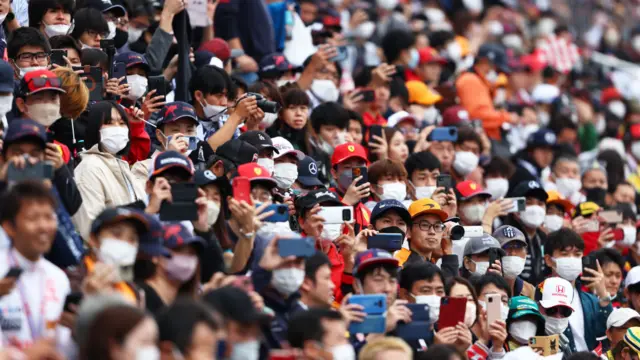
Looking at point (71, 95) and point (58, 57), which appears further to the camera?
point (58, 57)

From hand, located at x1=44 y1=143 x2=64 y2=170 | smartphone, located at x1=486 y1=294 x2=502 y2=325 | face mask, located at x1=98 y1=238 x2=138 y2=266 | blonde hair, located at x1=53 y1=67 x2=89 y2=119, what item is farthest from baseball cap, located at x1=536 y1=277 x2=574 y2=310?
face mask, located at x1=98 y1=238 x2=138 y2=266

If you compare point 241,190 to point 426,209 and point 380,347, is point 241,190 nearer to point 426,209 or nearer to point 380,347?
point 380,347

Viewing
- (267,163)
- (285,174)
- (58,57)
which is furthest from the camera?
(285,174)

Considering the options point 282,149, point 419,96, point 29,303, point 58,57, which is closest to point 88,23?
point 58,57

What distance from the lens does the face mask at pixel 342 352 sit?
25.4 ft

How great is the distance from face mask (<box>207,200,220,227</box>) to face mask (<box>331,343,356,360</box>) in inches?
66.3

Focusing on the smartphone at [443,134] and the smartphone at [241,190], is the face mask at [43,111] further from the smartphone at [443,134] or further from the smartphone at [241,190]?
the smartphone at [443,134]

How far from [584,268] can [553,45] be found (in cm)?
1154

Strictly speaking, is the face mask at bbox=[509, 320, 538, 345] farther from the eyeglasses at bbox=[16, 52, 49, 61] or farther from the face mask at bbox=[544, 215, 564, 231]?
the eyeglasses at bbox=[16, 52, 49, 61]

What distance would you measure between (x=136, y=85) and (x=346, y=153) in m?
1.91

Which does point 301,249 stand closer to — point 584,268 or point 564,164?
point 584,268

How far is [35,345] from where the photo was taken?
643 centimetres

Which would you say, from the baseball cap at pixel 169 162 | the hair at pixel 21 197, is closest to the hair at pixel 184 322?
the hair at pixel 21 197

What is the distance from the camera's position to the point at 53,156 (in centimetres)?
839
